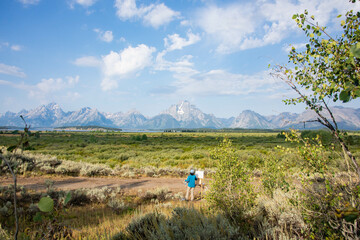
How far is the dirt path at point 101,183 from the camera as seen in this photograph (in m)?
12.6

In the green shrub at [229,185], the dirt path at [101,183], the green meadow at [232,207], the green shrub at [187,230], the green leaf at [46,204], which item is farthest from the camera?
the dirt path at [101,183]

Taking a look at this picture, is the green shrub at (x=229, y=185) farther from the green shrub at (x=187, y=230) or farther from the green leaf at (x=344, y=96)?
the green leaf at (x=344, y=96)

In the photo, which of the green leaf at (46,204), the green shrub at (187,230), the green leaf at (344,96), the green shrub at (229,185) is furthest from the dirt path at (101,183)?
the green leaf at (344,96)

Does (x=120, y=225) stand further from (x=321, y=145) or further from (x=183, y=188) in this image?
(x=183, y=188)

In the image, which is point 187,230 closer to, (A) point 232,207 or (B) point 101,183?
(A) point 232,207

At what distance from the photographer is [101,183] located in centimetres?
1419

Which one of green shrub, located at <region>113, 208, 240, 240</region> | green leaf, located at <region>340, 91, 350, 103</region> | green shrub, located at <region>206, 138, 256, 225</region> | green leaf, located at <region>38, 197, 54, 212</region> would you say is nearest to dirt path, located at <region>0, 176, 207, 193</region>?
green shrub, located at <region>206, 138, 256, 225</region>

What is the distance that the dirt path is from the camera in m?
12.6

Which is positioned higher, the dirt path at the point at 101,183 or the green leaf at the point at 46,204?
the green leaf at the point at 46,204

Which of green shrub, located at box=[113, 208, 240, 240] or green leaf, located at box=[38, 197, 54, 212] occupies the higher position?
green leaf, located at box=[38, 197, 54, 212]

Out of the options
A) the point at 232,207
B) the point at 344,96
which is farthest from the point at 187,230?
the point at 344,96

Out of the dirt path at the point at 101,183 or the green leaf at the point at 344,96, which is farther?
the dirt path at the point at 101,183

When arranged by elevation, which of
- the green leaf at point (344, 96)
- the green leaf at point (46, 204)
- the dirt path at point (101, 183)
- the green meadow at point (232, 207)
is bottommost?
the dirt path at point (101, 183)

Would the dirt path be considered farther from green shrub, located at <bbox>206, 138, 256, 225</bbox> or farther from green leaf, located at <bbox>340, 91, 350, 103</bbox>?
green leaf, located at <bbox>340, 91, 350, 103</bbox>
